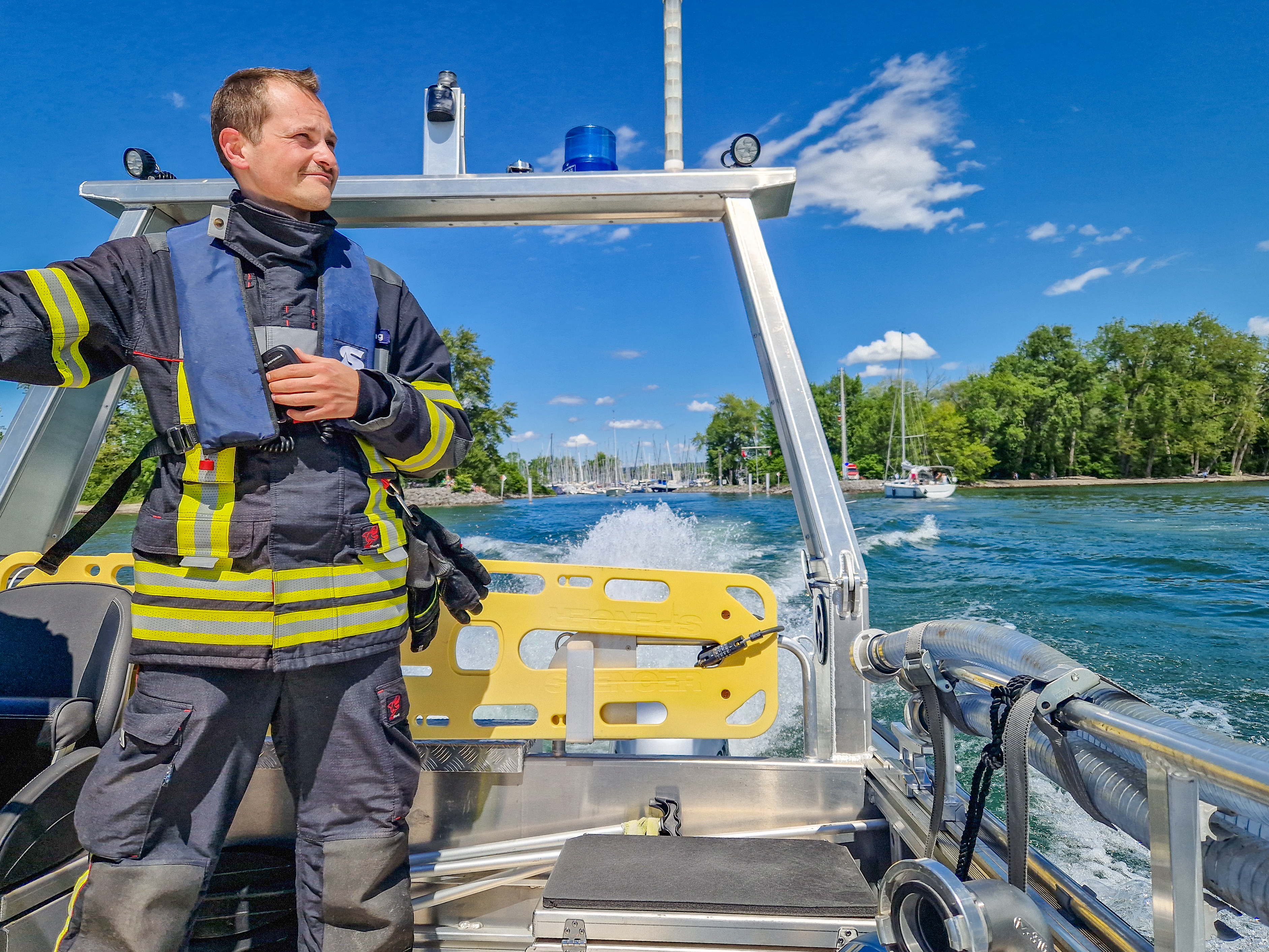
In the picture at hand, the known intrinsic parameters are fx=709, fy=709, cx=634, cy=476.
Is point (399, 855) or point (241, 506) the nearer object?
point (241, 506)

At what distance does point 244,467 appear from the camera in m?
1.11

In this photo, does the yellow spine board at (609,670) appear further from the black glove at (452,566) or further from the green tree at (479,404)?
the green tree at (479,404)

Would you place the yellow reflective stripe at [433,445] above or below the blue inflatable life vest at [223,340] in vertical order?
below

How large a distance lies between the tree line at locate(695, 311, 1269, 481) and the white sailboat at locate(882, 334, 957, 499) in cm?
128

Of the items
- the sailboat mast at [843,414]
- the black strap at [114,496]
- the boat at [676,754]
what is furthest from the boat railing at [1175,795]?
the sailboat mast at [843,414]

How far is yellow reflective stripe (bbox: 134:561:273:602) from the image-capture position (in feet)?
3.52

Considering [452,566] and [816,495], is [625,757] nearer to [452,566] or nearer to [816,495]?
[452,566]

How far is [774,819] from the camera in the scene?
1.74 m

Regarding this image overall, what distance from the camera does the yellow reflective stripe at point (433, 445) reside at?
1255 millimetres

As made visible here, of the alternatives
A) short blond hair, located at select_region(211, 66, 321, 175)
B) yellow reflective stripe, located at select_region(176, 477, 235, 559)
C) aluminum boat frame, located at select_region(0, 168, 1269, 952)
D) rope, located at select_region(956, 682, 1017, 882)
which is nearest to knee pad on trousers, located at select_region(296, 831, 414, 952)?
aluminum boat frame, located at select_region(0, 168, 1269, 952)

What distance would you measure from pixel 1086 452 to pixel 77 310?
2097 inches

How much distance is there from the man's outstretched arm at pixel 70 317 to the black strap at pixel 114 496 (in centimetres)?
14

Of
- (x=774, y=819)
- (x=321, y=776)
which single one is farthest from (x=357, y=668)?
(x=774, y=819)

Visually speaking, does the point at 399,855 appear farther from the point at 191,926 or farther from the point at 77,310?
the point at 77,310
